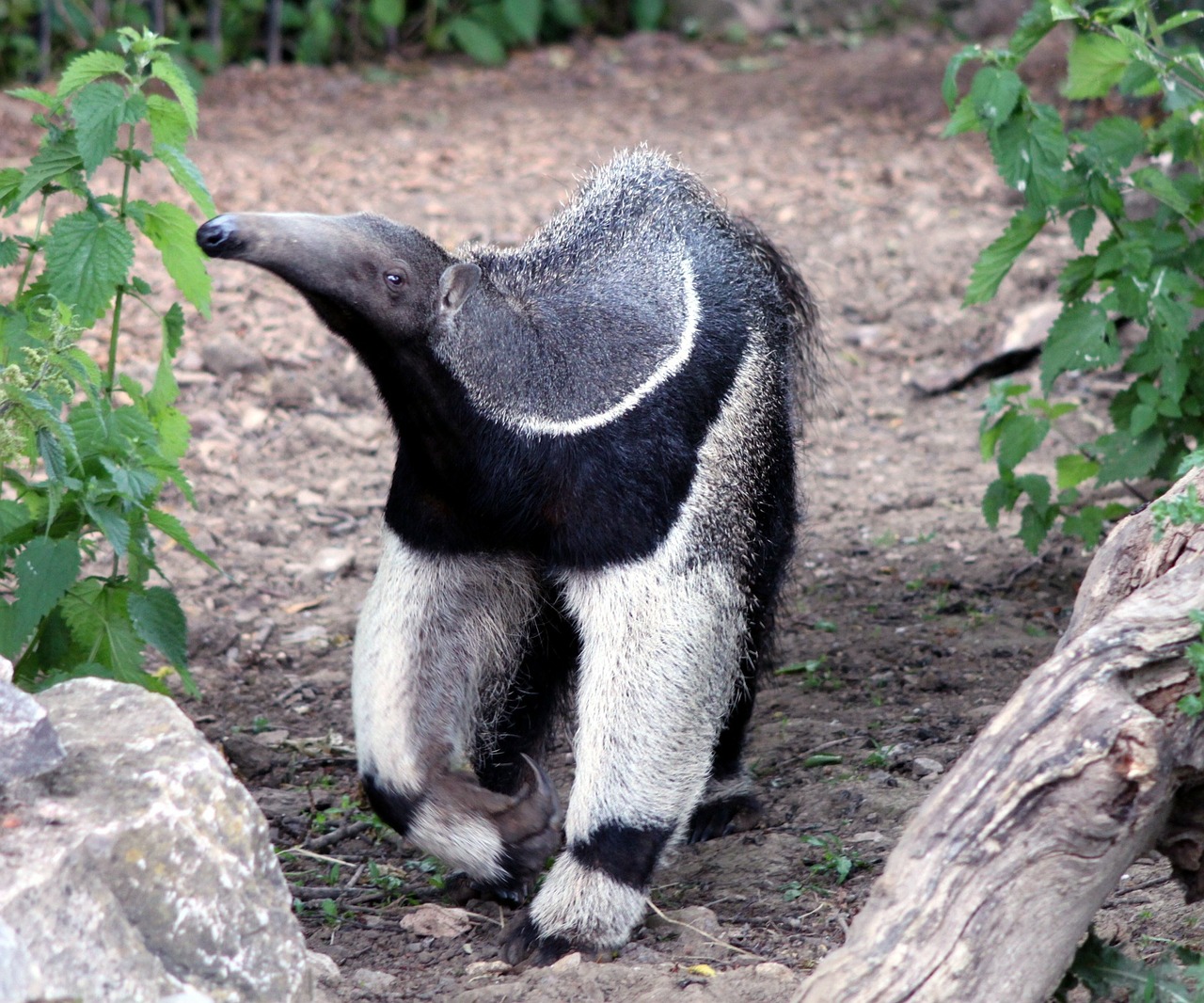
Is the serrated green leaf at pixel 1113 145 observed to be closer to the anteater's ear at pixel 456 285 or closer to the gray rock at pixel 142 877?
the anteater's ear at pixel 456 285

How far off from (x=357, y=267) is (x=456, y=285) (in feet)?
1.01

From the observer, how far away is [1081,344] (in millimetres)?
4754

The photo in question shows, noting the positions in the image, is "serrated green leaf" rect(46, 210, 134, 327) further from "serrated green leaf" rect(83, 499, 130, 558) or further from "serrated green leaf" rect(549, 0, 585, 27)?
"serrated green leaf" rect(549, 0, 585, 27)

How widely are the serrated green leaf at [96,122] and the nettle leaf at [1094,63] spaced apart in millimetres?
2762

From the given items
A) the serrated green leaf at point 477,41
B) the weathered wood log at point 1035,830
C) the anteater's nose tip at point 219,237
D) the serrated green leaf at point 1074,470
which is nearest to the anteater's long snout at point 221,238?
the anteater's nose tip at point 219,237

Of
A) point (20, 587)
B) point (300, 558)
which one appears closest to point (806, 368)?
point (300, 558)

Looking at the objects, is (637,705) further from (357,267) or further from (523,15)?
(523,15)

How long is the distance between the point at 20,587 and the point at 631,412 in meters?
1.62

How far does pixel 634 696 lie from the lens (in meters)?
3.84

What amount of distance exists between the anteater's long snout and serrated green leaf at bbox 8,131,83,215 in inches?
34.0

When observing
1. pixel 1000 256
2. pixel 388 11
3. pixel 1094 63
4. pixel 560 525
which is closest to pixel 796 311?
pixel 1000 256

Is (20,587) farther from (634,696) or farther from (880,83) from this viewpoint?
(880,83)

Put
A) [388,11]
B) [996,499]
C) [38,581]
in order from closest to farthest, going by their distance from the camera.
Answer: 1. [38,581]
2. [996,499]
3. [388,11]

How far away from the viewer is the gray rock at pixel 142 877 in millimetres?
2373
